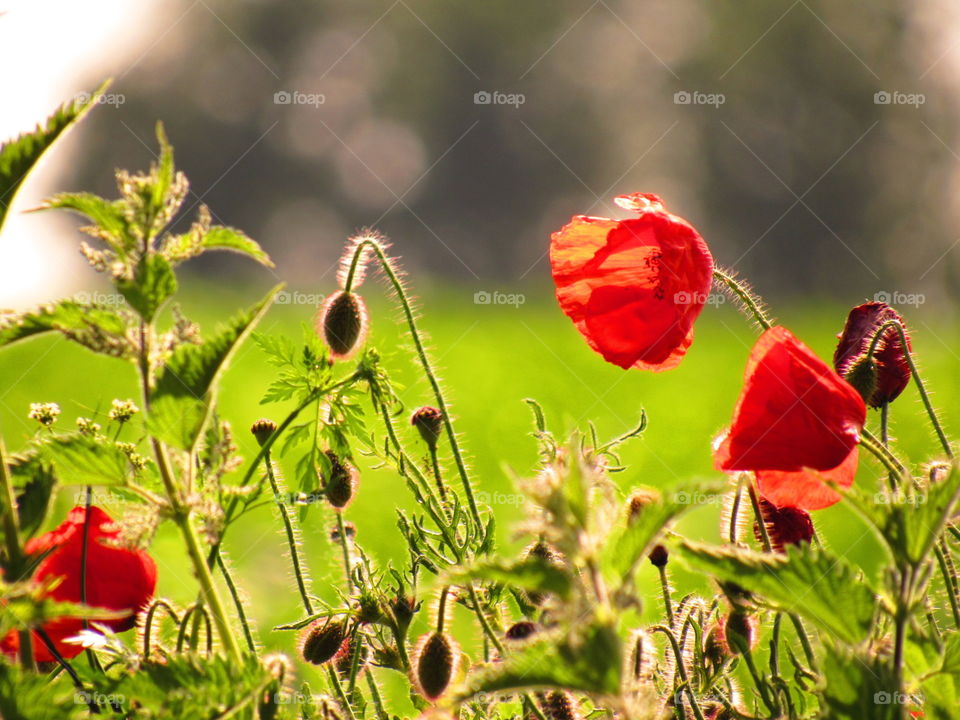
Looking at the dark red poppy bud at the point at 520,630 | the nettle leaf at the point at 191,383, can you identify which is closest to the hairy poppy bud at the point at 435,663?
the dark red poppy bud at the point at 520,630

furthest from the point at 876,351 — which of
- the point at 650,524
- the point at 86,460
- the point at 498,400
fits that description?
the point at 498,400

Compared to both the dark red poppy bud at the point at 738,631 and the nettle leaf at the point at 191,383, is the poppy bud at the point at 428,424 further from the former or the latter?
the nettle leaf at the point at 191,383

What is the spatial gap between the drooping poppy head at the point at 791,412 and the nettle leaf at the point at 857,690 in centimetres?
23

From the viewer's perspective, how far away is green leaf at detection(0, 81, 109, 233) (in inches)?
20.6

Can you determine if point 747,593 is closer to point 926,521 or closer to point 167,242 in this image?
point 926,521

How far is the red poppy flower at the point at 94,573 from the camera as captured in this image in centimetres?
75

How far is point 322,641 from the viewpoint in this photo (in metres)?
0.77

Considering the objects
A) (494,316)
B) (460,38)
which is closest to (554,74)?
(460,38)

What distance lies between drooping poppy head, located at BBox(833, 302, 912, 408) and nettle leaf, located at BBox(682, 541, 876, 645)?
0.39m

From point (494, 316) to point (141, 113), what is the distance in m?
8.13

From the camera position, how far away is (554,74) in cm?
823

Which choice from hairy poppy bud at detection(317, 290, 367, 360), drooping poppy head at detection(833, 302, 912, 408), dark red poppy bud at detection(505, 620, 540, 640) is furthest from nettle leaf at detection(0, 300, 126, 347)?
drooping poppy head at detection(833, 302, 912, 408)

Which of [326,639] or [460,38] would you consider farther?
[460,38]

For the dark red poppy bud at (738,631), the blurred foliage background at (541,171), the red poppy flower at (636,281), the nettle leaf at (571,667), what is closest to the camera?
the nettle leaf at (571,667)
